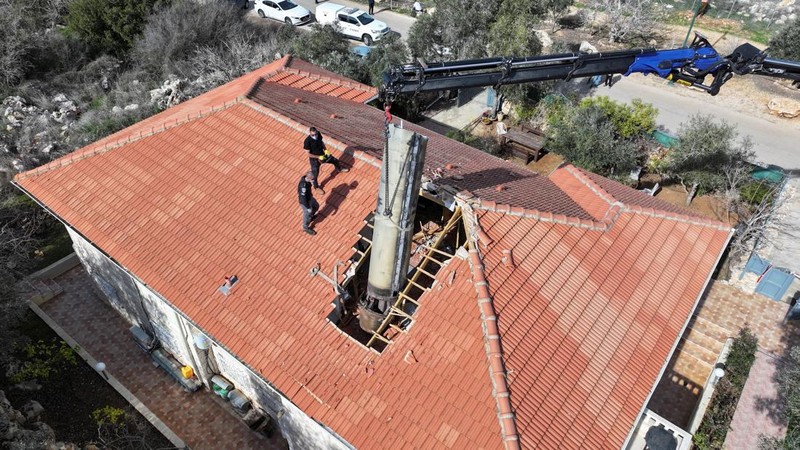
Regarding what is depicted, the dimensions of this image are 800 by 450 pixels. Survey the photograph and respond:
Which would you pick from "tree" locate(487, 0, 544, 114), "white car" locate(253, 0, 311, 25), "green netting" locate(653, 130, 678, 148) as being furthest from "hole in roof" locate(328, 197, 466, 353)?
"white car" locate(253, 0, 311, 25)

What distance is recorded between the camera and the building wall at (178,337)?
13.0m

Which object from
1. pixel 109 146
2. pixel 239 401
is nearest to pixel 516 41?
pixel 109 146

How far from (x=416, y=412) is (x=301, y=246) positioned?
5.28 meters

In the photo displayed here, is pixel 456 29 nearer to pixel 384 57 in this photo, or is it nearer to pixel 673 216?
pixel 384 57

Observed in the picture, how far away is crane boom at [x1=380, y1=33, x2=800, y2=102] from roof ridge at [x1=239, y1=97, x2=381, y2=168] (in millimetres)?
2871

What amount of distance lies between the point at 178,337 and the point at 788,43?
37.8 metres

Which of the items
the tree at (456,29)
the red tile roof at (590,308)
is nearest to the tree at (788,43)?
the tree at (456,29)

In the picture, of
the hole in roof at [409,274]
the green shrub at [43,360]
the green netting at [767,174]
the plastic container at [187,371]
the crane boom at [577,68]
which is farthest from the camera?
the green netting at [767,174]

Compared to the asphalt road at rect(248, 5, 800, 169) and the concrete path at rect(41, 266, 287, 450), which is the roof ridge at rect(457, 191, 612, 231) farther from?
the asphalt road at rect(248, 5, 800, 169)

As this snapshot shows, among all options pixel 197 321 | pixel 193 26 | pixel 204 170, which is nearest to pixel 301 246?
pixel 197 321

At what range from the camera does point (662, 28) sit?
38.1m

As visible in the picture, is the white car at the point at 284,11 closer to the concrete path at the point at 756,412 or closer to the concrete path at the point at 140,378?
the concrete path at the point at 140,378

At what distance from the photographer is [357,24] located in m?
38.1

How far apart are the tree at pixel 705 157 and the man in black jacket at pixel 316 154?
58.1ft
